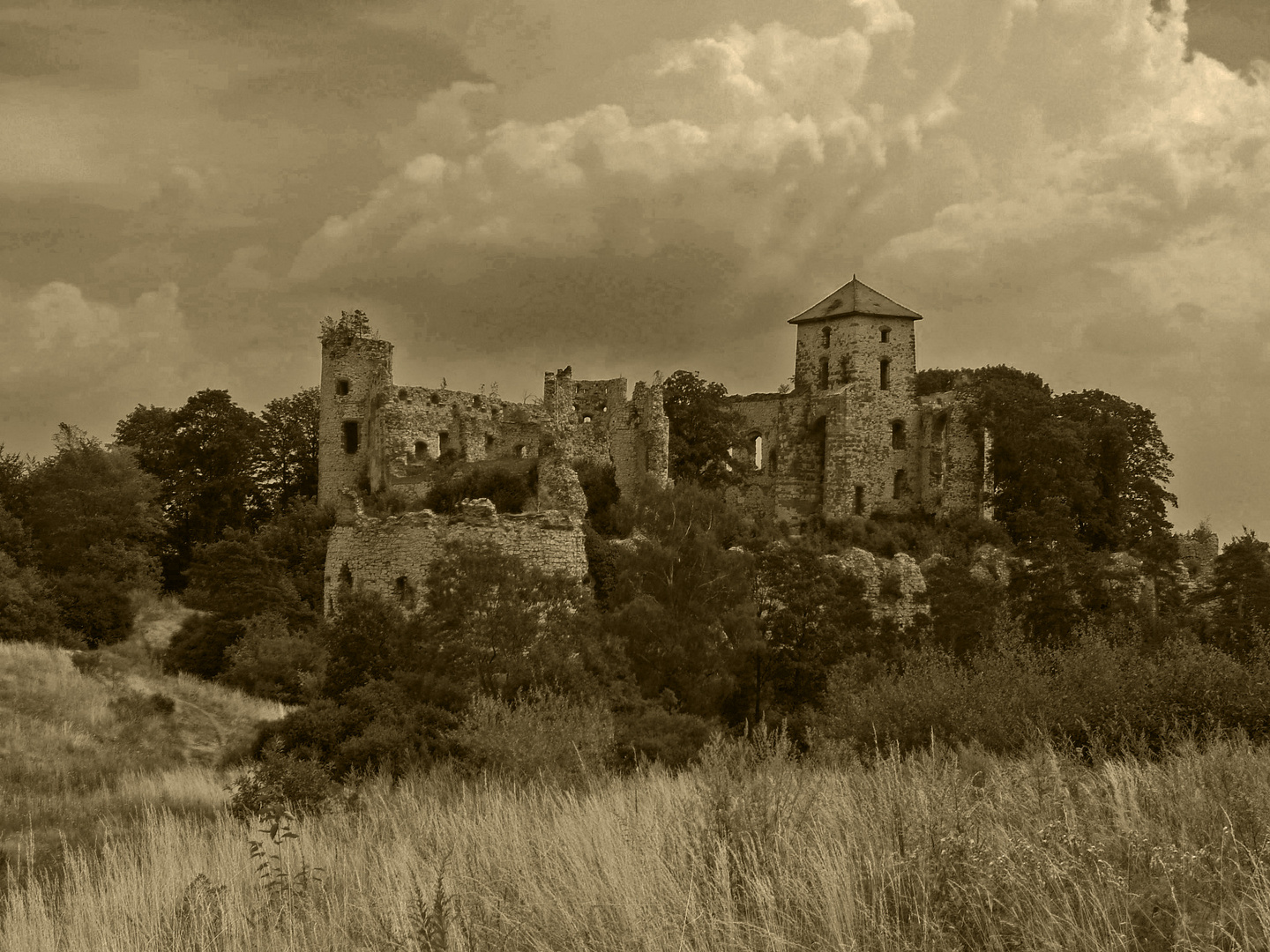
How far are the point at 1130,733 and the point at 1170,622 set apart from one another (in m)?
16.6

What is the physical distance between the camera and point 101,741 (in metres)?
25.7

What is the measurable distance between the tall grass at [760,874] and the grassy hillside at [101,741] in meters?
4.86

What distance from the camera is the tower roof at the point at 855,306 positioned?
49.3m

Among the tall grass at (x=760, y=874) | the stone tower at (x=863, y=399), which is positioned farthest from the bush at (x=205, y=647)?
the tall grass at (x=760, y=874)

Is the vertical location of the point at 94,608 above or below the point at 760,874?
above

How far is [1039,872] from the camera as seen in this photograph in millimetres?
7102

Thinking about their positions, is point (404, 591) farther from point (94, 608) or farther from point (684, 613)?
point (94, 608)

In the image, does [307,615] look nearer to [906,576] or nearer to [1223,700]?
[906,576]

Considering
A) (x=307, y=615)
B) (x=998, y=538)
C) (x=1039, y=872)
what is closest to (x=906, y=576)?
(x=998, y=538)

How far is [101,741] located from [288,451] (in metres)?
28.8

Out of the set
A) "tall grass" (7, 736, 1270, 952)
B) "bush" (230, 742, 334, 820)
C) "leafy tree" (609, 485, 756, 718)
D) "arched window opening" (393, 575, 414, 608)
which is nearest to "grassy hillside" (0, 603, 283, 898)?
"bush" (230, 742, 334, 820)

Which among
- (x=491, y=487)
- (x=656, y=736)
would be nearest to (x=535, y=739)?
(x=656, y=736)

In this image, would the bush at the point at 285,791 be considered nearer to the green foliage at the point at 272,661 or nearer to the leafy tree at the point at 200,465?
the green foliage at the point at 272,661

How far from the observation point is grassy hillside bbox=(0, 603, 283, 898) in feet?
57.2
